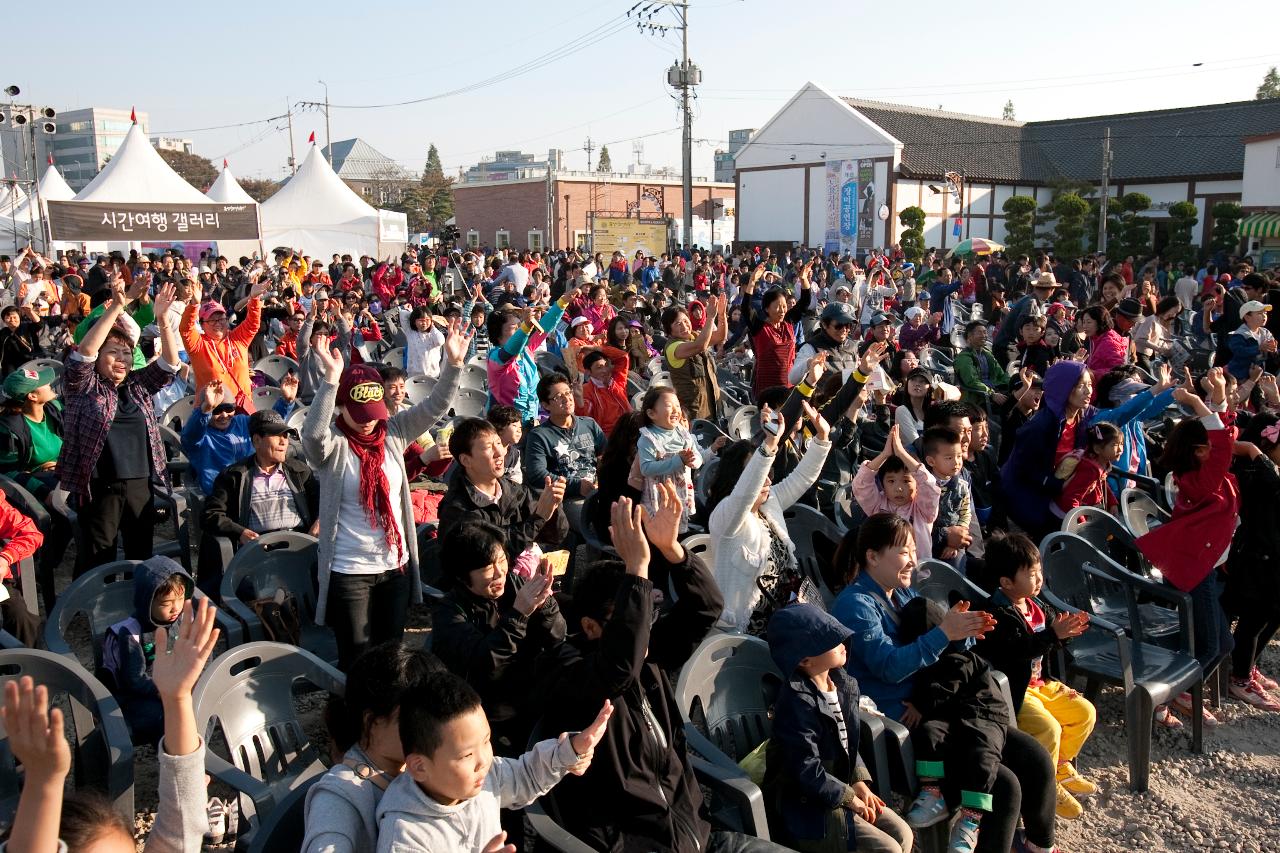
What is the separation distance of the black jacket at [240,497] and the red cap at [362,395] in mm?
1042

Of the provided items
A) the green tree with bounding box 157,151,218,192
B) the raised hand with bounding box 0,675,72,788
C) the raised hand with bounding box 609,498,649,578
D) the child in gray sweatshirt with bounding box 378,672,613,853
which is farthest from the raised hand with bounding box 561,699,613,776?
the green tree with bounding box 157,151,218,192

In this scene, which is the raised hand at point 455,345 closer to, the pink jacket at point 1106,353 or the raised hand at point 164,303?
the raised hand at point 164,303

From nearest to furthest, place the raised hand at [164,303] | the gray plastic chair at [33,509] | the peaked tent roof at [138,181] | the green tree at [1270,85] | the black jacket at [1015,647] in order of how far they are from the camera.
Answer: the black jacket at [1015,647], the raised hand at [164,303], the gray plastic chair at [33,509], the peaked tent roof at [138,181], the green tree at [1270,85]

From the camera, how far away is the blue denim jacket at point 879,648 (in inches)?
125

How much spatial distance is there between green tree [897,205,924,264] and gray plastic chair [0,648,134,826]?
28948 mm

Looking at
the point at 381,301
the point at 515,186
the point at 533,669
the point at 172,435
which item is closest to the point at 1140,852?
the point at 533,669

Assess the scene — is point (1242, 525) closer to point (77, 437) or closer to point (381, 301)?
point (77, 437)

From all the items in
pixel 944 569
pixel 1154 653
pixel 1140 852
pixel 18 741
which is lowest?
pixel 1140 852

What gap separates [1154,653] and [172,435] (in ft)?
19.6

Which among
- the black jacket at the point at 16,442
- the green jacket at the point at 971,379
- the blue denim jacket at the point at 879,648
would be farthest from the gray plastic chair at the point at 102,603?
the green jacket at the point at 971,379

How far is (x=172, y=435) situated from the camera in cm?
627

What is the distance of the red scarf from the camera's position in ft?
12.4

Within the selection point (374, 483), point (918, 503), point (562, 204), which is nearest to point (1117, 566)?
point (918, 503)

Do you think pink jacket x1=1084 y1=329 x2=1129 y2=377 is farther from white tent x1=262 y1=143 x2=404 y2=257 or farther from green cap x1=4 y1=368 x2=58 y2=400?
white tent x1=262 y1=143 x2=404 y2=257
